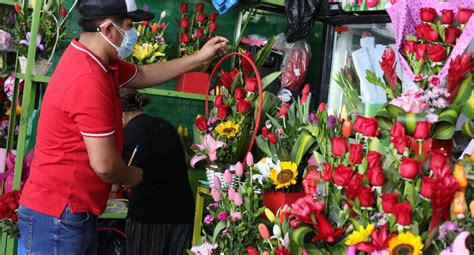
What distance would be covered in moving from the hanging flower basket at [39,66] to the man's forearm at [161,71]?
989 mm

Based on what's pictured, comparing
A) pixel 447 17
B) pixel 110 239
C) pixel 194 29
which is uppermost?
pixel 447 17

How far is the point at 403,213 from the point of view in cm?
199

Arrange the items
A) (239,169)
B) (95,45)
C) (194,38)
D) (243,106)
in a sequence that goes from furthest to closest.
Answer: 1. (194,38)
2. (243,106)
3. (239,169)
4. (95,45)

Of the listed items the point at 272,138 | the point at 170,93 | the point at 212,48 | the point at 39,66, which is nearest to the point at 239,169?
the point at 272,138

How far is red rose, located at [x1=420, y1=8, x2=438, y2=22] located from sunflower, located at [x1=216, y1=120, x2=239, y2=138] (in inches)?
47.7

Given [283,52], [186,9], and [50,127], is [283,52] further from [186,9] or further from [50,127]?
[50,127]

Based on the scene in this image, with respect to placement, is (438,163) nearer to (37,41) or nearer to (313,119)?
(313,119)

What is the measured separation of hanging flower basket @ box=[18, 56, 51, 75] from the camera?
12.7 feet

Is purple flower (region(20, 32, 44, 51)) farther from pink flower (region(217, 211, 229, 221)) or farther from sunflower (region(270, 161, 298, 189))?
sunflower (region(270, 161, 298, 189))

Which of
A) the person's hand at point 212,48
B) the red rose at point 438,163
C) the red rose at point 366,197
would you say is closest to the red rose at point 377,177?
the red rose at point 366,197

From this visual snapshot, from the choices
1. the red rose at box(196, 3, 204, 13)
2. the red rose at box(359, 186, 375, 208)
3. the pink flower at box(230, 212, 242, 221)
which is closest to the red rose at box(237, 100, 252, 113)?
the pink flower at box(230, 212, 242, 221)

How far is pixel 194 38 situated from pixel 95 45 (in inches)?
71.0

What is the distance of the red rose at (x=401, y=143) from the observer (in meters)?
2.10

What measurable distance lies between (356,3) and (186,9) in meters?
1.04
